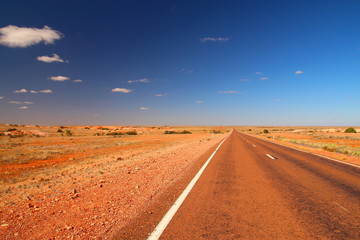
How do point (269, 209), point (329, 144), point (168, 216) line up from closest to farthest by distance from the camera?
point (168, 216) < point (269, 209) < point (329, 144)

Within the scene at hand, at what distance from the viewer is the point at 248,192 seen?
18.0 ft

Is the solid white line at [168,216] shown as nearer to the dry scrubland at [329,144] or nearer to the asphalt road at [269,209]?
the asphalt road at [269,209]

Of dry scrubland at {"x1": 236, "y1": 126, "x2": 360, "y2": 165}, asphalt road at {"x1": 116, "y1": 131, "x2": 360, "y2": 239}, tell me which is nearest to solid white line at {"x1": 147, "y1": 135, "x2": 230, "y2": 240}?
asphalt road at {"x1": 116, "y1": 131, "x2": 360, "y2": 239}

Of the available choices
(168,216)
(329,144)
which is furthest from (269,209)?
(329,144)

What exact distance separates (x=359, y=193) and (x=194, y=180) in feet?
14.8

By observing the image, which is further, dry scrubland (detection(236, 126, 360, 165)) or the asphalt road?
dry scrubland (detection(236, 126, 360, 165))

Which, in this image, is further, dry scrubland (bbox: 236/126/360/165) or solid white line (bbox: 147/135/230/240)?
dry scrubland (bbox: 236/126/360/165)

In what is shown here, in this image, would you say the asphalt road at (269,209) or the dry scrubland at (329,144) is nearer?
the asphalt road at (269,209)

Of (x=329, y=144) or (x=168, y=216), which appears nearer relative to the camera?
(x=168, y=216)

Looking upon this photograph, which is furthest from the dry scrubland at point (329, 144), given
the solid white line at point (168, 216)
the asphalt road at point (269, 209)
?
the solid white line at point (168, 216)

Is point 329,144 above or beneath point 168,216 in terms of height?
beneath

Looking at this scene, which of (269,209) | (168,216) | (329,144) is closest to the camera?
(168,216)

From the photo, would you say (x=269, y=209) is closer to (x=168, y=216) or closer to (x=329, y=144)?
(x=168, y=216)

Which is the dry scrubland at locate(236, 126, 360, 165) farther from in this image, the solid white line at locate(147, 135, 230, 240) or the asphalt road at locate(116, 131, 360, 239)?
the solid white line at locate(147, 135, 230, 240)
